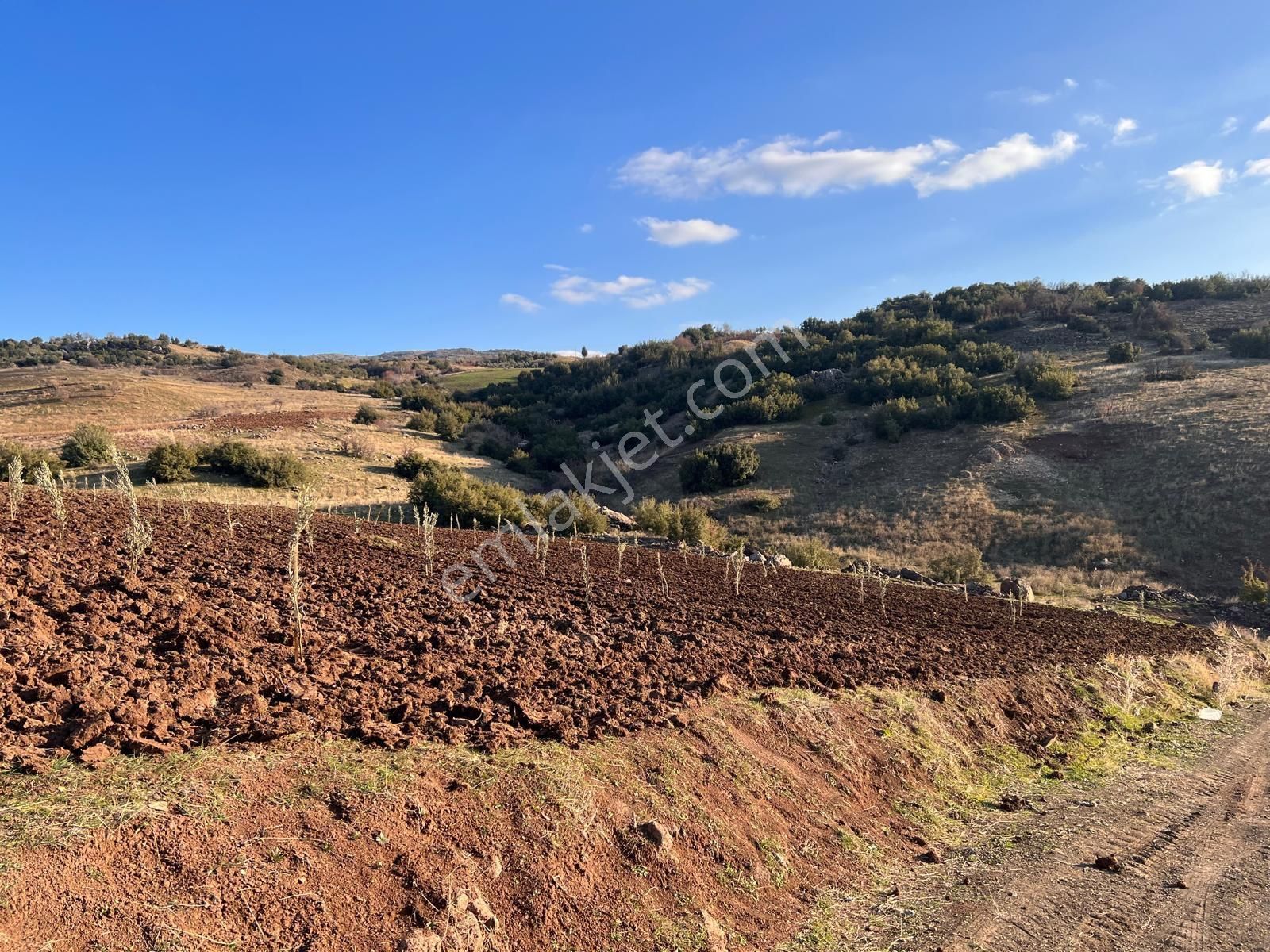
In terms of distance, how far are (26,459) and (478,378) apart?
5554 cm

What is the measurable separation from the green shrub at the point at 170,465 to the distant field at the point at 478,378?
1672 inches

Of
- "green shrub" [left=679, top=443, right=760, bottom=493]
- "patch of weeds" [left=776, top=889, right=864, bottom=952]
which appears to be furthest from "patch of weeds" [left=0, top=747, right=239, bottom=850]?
"green shrub" [left=679, top=443, right=760, bottom=493]

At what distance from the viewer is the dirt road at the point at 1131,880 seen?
12.2 feet

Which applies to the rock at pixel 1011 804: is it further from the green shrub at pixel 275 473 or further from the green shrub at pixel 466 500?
the green shrub at pixel 275 473

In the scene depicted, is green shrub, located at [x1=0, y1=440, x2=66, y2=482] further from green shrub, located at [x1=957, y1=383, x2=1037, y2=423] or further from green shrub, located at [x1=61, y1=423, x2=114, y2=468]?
green shrub, located at [x1=957, y1=383, x2=1037, y2=423]

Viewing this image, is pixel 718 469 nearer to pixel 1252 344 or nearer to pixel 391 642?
pixel 391 642

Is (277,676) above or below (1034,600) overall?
above

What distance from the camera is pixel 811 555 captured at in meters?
18.8

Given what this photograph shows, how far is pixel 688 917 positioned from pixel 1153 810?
15.2 feet

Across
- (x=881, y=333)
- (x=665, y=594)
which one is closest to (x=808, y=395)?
(x=881, y=333)

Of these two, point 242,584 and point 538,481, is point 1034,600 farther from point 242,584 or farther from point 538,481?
point 538,481

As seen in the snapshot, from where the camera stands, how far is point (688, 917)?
134 inches

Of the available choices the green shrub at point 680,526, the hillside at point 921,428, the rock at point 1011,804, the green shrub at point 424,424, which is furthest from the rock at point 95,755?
the green shrub at point 424,424

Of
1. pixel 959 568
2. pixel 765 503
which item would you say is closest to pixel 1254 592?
pixel 959 568
